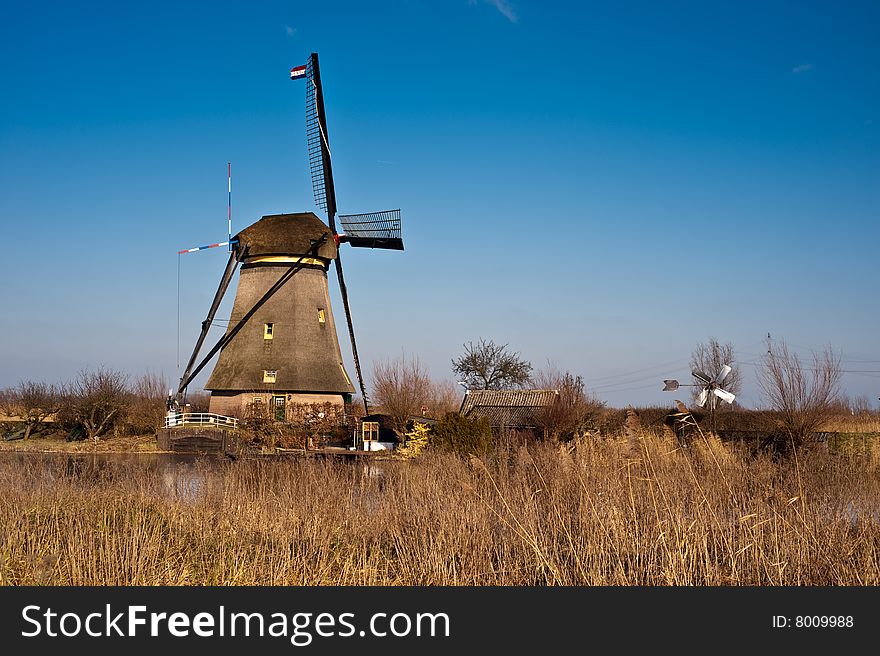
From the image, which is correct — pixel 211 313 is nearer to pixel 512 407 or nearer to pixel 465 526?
pixel 512 407

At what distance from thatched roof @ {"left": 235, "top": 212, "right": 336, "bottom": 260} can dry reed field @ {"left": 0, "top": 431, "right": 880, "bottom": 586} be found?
669 inches

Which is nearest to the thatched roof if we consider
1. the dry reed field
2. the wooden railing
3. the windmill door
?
the windmill door

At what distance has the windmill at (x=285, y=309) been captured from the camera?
26.2m

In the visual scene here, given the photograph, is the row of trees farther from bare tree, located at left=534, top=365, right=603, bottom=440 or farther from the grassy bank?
bare tree, located at left=534, top=365, right=603, bottom=440

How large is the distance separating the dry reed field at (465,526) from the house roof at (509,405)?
12.8 metres

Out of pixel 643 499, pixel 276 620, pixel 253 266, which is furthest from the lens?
pixel 253 266


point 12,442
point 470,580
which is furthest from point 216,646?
point 12,442

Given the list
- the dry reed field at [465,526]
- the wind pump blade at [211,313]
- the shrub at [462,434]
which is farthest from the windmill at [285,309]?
the dry reed field at [465,526]

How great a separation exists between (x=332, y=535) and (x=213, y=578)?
1829 millimetres

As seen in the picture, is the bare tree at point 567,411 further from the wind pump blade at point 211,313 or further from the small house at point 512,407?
the wind pump blade at point 211,313

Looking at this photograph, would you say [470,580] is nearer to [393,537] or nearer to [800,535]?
[393,537]

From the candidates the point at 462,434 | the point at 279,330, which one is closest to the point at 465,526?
the point at 462,434

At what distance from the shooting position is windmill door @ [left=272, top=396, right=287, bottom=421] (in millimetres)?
25641

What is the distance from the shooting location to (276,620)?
509 cm
